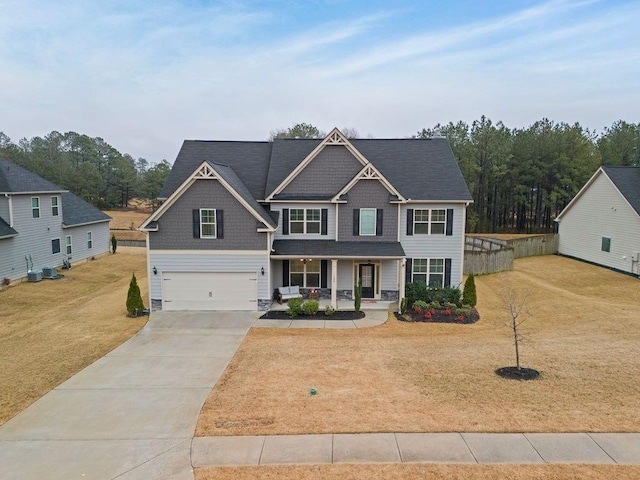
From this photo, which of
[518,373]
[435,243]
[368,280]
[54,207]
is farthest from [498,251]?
[54,207]

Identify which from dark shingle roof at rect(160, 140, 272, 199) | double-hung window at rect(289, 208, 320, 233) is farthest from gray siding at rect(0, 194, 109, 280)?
double-hung window at rect(289, 208, 320, 233)

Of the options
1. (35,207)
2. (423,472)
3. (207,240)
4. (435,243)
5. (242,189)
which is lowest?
(423,472)

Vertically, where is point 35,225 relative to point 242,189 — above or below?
below

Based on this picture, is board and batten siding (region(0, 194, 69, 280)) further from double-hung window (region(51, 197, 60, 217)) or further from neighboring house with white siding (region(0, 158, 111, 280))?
double-hung window (region(51, 197, 60, 217))

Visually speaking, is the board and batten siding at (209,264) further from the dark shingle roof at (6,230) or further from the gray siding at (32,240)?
the gray siding at (32,240)

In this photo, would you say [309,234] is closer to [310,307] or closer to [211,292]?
[310,307]

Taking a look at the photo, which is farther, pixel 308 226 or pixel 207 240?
pixel 308 226

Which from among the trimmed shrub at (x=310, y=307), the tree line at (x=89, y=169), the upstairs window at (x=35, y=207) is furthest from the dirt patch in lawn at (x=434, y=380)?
the tree line at (x=89, y=169)
